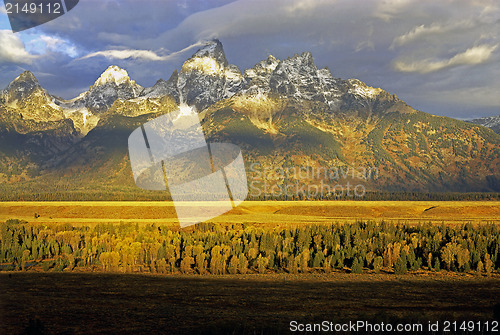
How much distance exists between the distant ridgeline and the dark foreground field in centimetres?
352

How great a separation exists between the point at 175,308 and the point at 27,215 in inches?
3924

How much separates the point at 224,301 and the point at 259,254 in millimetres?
19968

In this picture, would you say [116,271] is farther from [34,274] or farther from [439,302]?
[439,302]

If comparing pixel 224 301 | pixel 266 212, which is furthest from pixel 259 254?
pixel 266 212

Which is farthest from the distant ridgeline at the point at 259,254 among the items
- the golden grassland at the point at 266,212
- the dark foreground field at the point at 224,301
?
the golden grassland at the point at 266,212

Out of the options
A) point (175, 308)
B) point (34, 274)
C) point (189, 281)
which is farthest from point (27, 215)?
point (175, 308)

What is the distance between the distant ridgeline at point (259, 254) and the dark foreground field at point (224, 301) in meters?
3.52

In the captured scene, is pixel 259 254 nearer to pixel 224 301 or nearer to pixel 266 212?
pixel 224 301

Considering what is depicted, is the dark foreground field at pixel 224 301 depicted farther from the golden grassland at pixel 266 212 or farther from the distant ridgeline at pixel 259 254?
the golden grassland at pixel 266 212

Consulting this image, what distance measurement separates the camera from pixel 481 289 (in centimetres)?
3834

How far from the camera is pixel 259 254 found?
51.9m

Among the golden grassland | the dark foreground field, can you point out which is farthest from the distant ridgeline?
the golden grassland

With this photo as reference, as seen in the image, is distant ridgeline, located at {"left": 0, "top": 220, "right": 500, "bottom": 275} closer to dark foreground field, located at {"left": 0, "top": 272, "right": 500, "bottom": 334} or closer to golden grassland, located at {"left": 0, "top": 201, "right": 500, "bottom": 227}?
dark foreground field, located at {"left": 0, "top": 272, "right": 500, "bottom": 334}

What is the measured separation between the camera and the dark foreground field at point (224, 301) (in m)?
25.1
